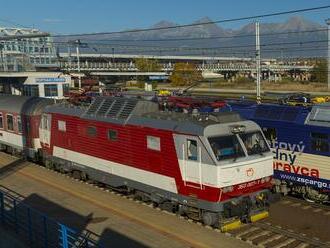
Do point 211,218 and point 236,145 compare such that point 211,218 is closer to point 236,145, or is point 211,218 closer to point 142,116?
point 236,145

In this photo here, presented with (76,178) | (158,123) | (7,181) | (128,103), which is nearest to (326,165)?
(158,123)

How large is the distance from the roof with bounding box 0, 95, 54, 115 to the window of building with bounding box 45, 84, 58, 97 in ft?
88.5

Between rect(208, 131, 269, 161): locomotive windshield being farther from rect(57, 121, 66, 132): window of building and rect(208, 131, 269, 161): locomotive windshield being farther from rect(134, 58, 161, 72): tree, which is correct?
rect(134, 58, 161, 72): tree

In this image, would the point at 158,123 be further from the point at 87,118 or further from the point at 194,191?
the point at 87,118

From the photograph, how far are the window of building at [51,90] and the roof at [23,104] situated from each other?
26989mm

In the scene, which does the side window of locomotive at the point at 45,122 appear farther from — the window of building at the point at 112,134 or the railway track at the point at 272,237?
the railway track at the point at 272,237

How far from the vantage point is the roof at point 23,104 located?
27406 mm

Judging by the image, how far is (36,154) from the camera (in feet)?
89.7

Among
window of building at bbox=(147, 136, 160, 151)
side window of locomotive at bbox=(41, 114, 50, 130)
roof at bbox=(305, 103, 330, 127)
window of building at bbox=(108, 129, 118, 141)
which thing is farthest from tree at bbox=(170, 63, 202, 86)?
window of building at bbox=(147, 136, 160, 151)

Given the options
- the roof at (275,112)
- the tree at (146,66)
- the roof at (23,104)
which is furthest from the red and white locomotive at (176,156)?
the tree at (146,66)

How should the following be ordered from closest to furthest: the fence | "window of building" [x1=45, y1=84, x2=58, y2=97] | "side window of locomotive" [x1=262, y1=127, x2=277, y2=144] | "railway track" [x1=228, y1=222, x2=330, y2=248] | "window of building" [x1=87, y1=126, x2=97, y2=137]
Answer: the fence, "railway track" [x1=228, y1=222, x2=330, y2=248], "side window of locomotive" [x1=262, y1=127, x2=277, y2=144], "window of building" [x1=87, y1=126, x2=97, y2=137], "window of building" [x1=45, y1=84, x2=58, y2=97]

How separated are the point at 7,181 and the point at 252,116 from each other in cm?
1181

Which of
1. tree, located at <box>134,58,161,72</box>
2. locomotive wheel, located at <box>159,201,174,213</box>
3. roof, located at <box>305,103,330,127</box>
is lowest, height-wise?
locomotive wheel, located at <box>159,201,174,213</box>

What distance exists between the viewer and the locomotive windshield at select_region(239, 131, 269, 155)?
16.7 m
